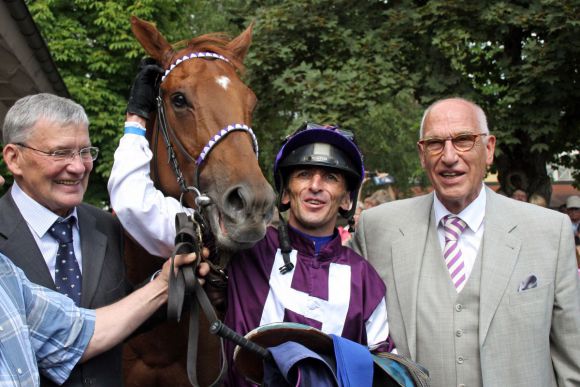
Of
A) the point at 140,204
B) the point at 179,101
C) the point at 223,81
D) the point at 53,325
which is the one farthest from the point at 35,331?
the point at 223,81

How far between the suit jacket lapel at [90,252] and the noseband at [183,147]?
43cm

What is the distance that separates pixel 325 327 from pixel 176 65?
1.49 m

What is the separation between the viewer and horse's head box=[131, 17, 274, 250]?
2561 millimetres

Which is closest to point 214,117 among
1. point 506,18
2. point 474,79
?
point 506,18

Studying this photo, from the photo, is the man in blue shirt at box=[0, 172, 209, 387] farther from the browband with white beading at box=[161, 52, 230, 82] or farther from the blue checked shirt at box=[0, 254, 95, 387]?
the browband with white beading at box=[161, 52, 230, 82]

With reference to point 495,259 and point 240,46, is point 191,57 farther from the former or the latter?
point 495,259

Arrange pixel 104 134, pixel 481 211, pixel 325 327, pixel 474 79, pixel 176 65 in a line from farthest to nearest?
1. pixel 104 134
2. pixel 474 79
3. pixel 176 65
4. pixel 481 211
5. pixel 325 327

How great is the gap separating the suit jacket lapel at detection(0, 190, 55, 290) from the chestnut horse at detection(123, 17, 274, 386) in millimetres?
672

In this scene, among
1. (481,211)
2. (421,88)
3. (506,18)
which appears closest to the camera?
(481,211)

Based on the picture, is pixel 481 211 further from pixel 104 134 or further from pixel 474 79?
pixel 104 134

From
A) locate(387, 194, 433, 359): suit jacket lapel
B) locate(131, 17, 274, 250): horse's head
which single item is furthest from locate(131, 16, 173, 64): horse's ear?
locate(387, 194, 433, 359): suit jacket lapel

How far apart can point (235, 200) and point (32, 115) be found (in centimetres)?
85

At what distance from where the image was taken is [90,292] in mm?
2395

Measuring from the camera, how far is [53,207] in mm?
2371
